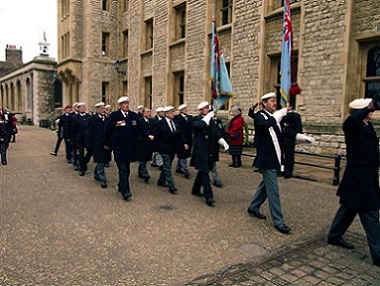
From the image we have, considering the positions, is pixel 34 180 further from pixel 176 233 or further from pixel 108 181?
pixel 176 233

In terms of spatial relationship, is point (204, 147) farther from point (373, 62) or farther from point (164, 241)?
point (373, 62)

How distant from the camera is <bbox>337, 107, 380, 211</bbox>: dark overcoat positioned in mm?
3809

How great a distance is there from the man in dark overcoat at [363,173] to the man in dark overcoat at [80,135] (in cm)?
683

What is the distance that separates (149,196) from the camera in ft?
21.8

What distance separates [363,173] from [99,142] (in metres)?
5.63

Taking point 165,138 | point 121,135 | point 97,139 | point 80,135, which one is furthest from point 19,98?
point 121,135

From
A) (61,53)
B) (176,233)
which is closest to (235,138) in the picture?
(176,233)

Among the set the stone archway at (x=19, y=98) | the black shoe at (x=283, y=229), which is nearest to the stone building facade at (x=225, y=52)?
the black shoe at (x=283, y=229)

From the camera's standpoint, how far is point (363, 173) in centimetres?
388

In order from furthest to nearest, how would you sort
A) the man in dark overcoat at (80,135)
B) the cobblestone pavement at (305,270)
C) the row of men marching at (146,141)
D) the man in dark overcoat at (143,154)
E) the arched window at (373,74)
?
the arched window at (373,74)
the man in dark overcoat at (80,135)
the man in dark overcoat at (143,154)
the row of men marching at (146,141)
the cobblestone pavement at (305,270)

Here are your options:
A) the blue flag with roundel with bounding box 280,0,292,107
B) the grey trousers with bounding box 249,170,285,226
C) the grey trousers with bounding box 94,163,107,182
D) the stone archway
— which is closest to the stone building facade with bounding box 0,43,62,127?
the stone archway

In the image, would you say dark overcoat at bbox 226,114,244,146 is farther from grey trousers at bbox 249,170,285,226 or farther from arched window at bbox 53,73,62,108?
arched window at bbox 53,73,62,108

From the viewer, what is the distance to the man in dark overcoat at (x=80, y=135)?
29.6ft

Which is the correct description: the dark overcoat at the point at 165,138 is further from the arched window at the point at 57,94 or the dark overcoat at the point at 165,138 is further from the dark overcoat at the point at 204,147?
the arched window at the point at 57,94
